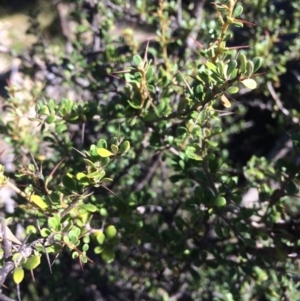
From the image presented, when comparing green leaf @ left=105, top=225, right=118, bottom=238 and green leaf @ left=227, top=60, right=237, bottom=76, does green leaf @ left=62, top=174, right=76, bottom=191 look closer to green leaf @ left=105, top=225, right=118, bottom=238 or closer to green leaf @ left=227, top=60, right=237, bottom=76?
green leaf @ left=105, top=225, right=118, bottom=238

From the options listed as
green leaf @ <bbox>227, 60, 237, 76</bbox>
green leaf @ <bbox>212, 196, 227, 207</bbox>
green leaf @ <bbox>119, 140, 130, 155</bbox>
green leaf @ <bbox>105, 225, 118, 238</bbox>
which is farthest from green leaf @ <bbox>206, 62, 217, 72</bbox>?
green leaf @ <bbox>105, 225, 118, 238</bbox>

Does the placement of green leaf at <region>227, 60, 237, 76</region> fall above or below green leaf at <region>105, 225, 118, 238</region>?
above

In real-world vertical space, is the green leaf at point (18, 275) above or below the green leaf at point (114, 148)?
below

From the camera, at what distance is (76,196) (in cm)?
88

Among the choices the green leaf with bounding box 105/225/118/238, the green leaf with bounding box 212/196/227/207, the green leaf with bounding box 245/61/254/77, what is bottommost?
the green leaf with bounding box 105/225/118/238

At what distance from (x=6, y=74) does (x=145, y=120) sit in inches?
110

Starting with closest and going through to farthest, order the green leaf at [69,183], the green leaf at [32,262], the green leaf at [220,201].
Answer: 1. the green leaf at [32,262]
2. the green leaf at [69,183]
3. the green leaf at [220,201]

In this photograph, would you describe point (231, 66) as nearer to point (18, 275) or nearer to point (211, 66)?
point (211, 66)

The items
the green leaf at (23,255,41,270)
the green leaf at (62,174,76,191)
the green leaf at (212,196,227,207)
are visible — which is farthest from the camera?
the green leaf at (212,196,227,207)

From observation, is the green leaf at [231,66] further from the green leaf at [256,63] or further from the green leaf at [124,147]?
the green leaf at [124,147]

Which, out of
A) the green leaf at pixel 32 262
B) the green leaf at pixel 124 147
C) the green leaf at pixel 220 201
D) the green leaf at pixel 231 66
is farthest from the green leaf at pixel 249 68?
the green leaf at pixel 32 262

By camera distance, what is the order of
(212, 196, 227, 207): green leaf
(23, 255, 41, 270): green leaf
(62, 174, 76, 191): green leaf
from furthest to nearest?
(212, 196, 227, 207): green leaf → (62, 174, 76, 191): green leaf → (23, 255, 41, 270): green leaf

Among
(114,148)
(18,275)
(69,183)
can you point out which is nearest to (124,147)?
(114,148)

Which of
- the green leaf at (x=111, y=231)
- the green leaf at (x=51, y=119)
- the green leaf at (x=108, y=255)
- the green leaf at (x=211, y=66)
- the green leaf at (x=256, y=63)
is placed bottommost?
the green leaf at (x=108, y=255)
